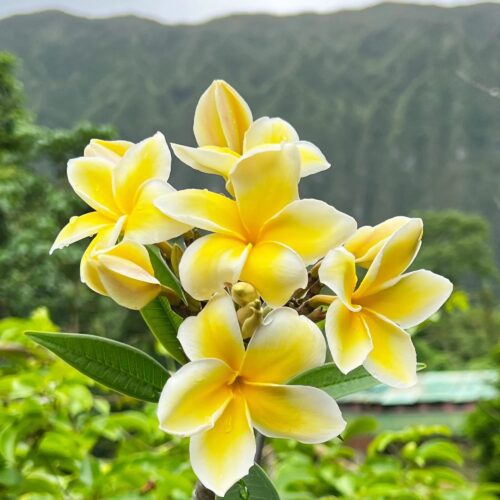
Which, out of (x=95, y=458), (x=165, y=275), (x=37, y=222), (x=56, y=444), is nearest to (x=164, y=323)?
(x=165, y=275)

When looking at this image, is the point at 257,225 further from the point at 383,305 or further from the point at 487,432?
the point at 487,432

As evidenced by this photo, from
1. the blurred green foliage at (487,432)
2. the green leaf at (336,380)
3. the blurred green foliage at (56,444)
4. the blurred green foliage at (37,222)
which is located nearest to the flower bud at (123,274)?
the green leaf at (336,380)

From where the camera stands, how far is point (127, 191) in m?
0.36

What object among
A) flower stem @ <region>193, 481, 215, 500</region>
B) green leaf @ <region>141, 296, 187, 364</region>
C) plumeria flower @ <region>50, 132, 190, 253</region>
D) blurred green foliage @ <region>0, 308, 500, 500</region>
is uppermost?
plumeria flower @ <region>50, 132, 190, 253</region>

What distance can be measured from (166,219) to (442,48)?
39145 millimetres

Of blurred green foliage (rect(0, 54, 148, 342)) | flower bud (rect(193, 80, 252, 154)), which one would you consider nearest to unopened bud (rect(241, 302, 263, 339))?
flower bud (rect(193, 80, 252, 154))

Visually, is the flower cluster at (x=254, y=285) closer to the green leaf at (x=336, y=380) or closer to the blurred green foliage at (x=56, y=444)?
the green leaf at (x=336, y=380)

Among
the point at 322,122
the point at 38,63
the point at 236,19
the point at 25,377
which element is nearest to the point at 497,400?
the point at 25,377

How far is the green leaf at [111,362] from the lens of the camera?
0.35 m

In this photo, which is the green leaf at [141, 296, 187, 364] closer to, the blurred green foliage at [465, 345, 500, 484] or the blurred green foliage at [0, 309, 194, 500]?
the blurred green foliage at [0, 309, 194, 500]

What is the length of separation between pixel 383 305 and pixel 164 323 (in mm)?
127

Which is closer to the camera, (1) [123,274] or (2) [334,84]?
(1) [123,274]

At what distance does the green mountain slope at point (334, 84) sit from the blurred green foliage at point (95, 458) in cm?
2858

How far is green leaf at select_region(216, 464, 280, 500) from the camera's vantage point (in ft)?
1.16
